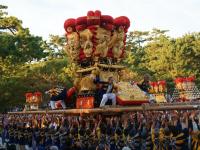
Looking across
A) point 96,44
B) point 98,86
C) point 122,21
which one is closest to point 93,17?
point 96,44

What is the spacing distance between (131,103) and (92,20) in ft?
15.0

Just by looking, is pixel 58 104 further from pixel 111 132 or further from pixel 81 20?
pixel 111 132

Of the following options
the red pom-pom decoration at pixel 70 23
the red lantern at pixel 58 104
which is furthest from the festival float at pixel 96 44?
the red lantern at pixel 58 104

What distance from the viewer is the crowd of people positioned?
11.0 meters

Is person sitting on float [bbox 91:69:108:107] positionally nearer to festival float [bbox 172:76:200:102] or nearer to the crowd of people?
the crowd of people

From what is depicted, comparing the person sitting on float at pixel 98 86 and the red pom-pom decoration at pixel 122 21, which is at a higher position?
the red pom-pom decoration at pixel 122 21

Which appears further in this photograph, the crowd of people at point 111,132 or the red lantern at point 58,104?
the red lantern at point 58,104

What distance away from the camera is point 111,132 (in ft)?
44.0

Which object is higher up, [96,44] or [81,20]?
[81,20]

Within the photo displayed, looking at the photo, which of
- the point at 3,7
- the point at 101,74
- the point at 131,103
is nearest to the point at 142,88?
the point at 131,103

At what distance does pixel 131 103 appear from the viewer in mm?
14961

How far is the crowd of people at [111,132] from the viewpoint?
1099 centimetres

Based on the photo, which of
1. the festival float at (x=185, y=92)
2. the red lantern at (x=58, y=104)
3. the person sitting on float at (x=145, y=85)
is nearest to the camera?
the person sitting on float at (x=145, y=85)

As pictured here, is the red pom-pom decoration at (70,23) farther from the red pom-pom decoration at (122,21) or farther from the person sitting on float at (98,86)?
the person sitting on float at (98,86)
